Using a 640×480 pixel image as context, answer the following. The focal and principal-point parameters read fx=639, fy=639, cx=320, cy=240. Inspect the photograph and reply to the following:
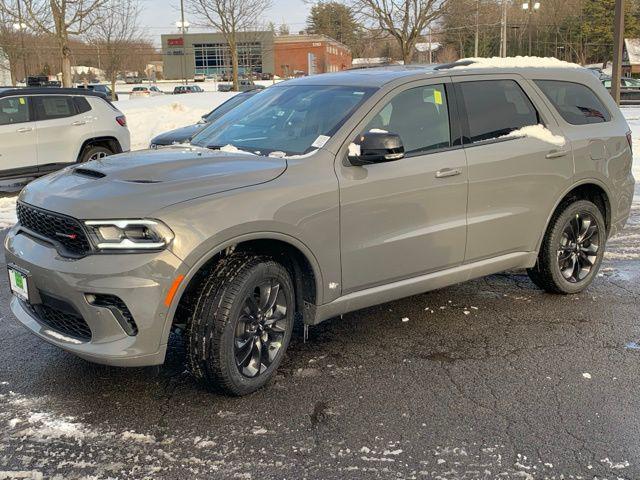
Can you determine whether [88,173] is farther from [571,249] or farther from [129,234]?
[571,249]

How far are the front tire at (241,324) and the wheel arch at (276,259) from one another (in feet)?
0.26

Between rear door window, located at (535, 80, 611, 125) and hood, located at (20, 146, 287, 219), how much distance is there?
2583 mm

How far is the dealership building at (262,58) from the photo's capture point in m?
78.1

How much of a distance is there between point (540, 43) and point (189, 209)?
78.4m

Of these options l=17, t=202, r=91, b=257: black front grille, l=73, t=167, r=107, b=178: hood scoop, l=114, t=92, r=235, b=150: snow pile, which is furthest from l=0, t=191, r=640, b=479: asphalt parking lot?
l=114, t=92, r=235, b=150: snow pile

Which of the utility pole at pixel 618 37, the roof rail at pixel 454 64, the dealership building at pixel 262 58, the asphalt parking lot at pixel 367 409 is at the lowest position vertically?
the asphalt parking lot at pixel 367 409

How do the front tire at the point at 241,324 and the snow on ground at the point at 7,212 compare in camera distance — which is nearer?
the front tire at the point at 241,324

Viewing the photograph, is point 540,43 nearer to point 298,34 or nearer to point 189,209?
point 298,34

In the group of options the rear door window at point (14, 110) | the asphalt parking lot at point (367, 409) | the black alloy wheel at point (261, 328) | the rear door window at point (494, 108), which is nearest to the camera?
the asphalt parking lot at point (367, 409)

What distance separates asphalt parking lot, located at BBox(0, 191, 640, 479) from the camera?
295 centimetres

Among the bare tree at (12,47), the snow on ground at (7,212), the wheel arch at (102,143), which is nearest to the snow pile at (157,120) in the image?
the wheel arch at (102,143)

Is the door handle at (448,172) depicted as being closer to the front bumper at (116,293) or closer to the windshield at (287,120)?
the windshield at (287,120)

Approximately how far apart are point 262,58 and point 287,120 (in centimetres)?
7124

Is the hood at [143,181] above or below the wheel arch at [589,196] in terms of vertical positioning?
above
